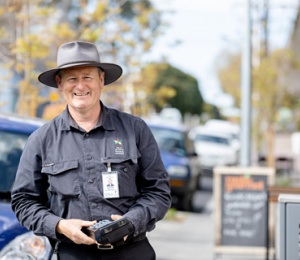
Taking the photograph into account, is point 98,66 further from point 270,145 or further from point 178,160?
point 270,145

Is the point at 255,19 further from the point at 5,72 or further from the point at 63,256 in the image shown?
the point at 63,256

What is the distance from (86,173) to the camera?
9.89 ft

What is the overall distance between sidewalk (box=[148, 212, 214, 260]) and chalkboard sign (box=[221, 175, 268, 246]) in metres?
0.47

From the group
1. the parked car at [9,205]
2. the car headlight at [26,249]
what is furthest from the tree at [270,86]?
the car headlight at [26,249]

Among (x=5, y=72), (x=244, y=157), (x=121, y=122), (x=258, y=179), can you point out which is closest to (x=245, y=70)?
(x=244, y=157)

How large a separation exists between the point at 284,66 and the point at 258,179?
13.4m

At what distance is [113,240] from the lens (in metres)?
2.85

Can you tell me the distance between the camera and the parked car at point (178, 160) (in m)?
12.7

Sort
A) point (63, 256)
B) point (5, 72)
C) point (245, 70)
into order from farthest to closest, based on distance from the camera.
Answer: point (245, 70)
point (5, 72)
point (63, 256)

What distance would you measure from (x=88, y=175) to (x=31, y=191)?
1.02ft

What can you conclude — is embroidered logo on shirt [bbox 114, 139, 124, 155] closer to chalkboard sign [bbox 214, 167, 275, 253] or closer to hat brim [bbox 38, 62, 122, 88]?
hat brim [bbox 38, 62, 122, 88]

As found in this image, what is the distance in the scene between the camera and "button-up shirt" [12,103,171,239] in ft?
9.87

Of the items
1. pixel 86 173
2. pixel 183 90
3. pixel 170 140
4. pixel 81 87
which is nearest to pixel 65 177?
pixel 86 173

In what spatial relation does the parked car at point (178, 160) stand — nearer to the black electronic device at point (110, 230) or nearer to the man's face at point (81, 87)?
the man's face at point (81, 87)
